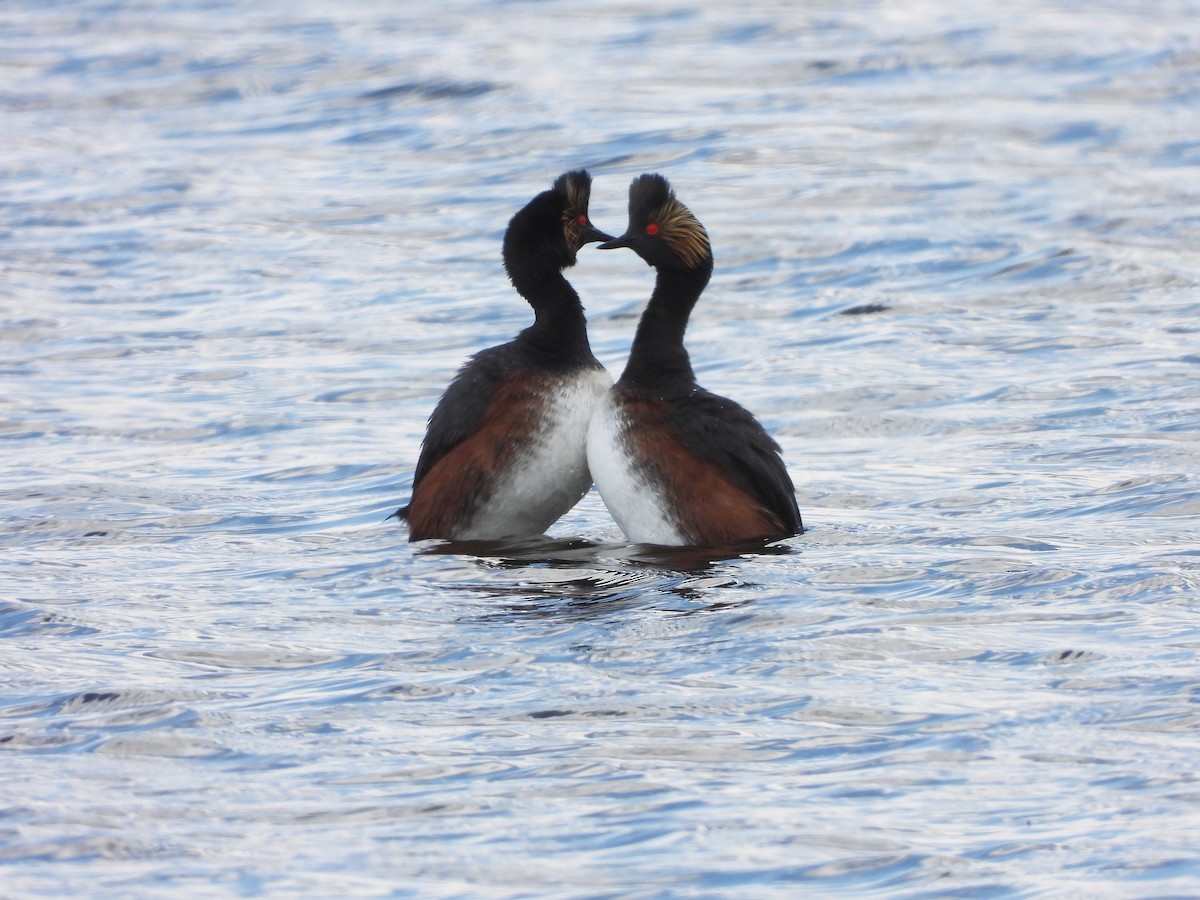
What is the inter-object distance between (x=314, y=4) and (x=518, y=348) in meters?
21.5

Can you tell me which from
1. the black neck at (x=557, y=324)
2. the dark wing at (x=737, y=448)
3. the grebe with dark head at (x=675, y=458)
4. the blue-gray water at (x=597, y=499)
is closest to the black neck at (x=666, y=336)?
the grebe with dark head at (x=675, y=458)

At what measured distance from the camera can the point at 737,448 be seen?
928cm

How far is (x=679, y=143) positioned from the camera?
22.2 metres

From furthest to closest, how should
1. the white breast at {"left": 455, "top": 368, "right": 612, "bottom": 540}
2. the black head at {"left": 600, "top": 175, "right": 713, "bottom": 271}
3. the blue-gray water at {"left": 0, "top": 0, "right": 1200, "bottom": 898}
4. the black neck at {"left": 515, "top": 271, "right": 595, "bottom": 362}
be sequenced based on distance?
the black neck at {"left": 515, "top": 271, "right": 595, "bottom": 362} → the black head at {"left": 600, "top": 175, "right": 713, "bottom": 271} → the white breast at {"left": 455, "top": 368, "right": 612, "bottom": 540} → the blue-gray water at {"left": 0, "top": 0, "right": 1200, "bottom": 898}

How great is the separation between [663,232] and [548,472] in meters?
1.32

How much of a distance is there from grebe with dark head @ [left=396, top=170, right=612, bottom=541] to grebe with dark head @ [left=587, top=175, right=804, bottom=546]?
0.22m

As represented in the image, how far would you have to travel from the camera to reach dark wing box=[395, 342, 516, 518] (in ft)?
31.4

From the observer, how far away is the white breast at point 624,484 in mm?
9211

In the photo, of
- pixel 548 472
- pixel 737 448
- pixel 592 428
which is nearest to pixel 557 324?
pixel 592 428

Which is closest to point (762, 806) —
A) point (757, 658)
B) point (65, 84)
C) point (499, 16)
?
point (757, 658)

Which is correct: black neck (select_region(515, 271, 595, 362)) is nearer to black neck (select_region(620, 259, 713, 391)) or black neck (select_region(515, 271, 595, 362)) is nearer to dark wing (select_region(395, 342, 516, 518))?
dark wing (select_region(395, 342, 516, 518))

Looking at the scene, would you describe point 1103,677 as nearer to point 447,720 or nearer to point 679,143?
point 447,720

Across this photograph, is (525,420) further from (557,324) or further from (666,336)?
(666,336)

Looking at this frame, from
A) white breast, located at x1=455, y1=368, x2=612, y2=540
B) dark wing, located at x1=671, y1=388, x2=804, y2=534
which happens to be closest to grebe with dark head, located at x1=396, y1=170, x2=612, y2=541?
white breast, located at x1=455, y1=368, x2=612, y2=540
